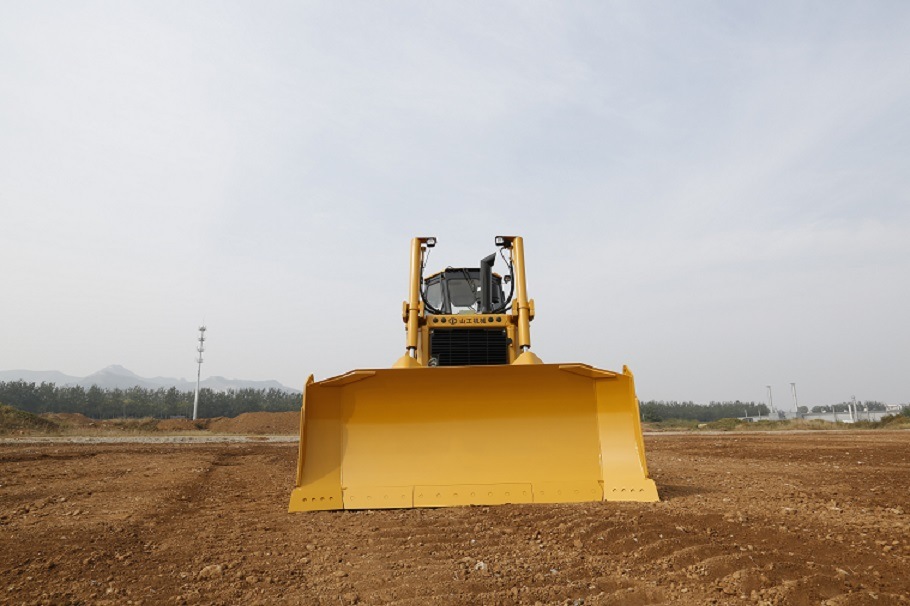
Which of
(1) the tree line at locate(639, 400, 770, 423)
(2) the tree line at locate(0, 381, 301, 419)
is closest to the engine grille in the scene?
(2) the tree line at locate(0, 381, 301, 419)

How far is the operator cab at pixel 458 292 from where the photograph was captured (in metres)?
7.86

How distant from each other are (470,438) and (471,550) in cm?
175

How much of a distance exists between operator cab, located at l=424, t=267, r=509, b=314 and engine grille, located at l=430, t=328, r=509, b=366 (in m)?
1.09

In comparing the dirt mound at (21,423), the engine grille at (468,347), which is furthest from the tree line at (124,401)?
the engine grille at (468,347)

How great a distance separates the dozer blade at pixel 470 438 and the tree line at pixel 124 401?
5857 centimetres

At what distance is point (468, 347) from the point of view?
21.5 feet

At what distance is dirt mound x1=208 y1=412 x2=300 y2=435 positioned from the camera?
102 feet

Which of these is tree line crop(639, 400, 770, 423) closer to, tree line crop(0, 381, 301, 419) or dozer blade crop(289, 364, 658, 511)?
tree line crop(0, 381, 301, 419)

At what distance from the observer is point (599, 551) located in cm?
320

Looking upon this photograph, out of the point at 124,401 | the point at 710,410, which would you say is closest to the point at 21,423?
the point at 124,401

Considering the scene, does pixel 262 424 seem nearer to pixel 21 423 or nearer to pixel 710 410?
pixel 21 423

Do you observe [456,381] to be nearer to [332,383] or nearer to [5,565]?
[332,383]

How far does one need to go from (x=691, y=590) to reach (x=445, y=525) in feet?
6.32

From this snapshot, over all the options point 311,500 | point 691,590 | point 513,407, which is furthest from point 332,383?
point 691,590
